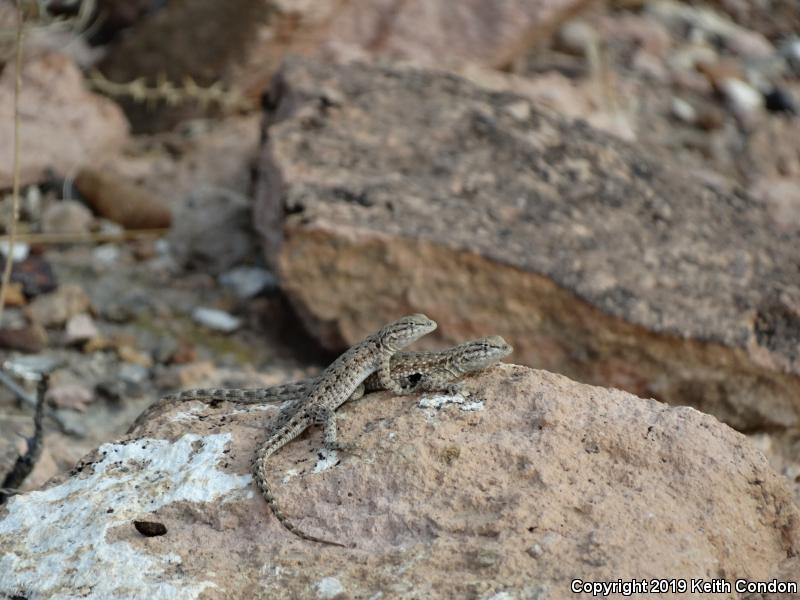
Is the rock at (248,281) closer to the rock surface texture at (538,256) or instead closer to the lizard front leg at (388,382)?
the rock surface texture at (538,256)

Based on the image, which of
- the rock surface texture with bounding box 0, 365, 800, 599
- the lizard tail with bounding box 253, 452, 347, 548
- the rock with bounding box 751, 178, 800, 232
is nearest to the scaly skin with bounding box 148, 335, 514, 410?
the rock surface texture with bounding box 0, 365, 800, 599

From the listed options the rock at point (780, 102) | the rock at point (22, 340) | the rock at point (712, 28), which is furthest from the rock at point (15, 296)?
the rock at point (712, 28)

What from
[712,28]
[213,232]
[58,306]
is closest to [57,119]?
[213,232]

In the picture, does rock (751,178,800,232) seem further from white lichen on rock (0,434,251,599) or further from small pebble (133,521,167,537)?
small pebble (133,521,167,537)

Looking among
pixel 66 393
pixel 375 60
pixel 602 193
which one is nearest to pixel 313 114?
pixel 375 60

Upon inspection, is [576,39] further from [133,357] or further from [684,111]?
[133,357]

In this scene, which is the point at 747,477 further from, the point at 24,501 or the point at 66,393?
the point at 66,393
